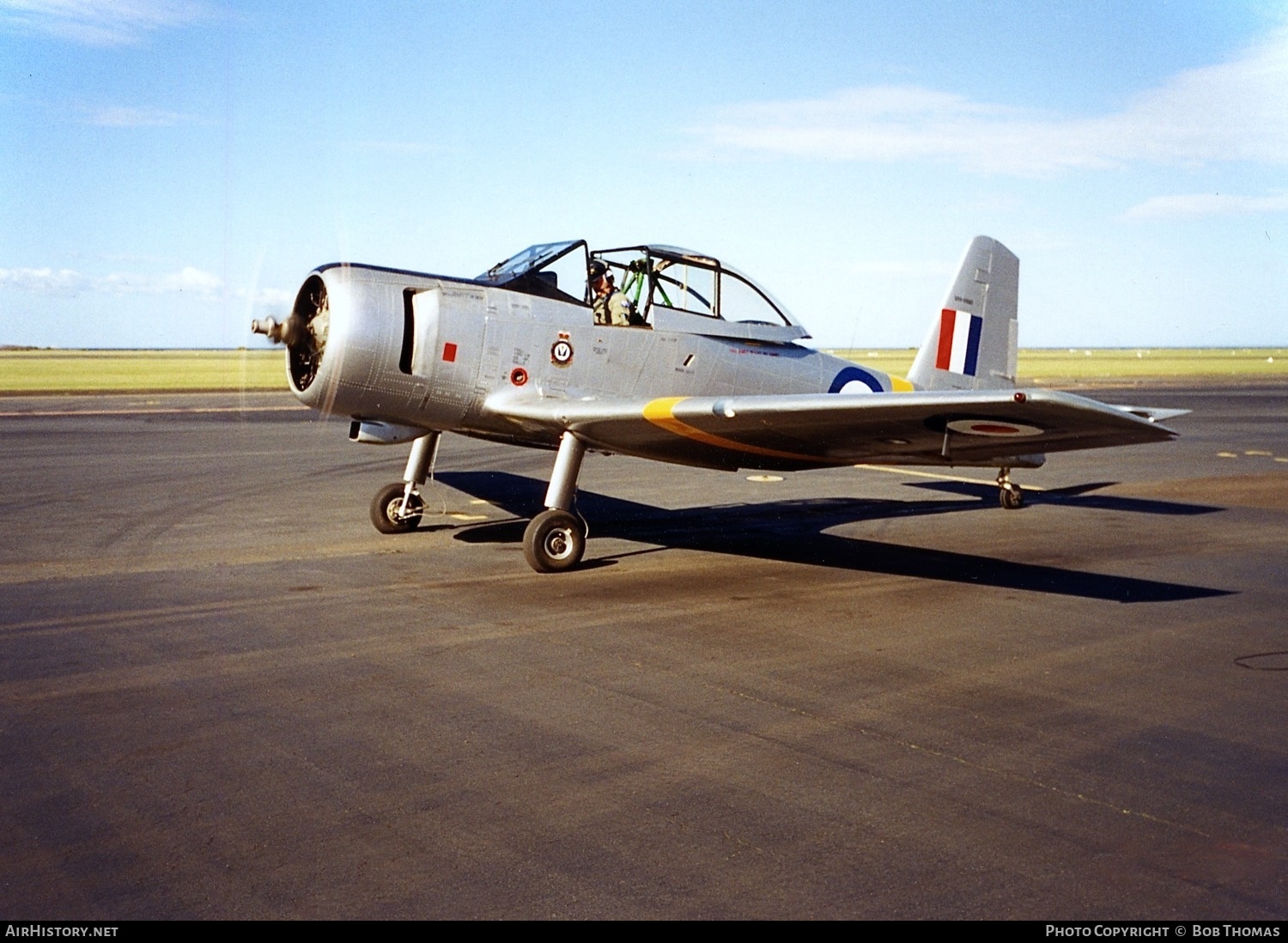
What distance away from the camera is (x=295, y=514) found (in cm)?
1233

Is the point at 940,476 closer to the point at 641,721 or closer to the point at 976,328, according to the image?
the point at 976,328

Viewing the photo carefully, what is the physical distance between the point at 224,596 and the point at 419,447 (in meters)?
3.34

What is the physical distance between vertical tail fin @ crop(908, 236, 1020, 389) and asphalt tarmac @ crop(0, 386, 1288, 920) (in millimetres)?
1960

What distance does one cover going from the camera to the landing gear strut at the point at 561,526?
30.5ft

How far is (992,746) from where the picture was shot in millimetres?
5188

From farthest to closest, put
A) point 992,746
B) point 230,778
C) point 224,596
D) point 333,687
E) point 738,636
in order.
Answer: point 224,596, point 738,636, point 333,687, point 992,746, point 230,778

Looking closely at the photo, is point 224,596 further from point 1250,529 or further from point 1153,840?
point 1250,529

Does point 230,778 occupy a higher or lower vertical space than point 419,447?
lower

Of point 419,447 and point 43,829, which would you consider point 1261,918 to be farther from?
point 419,447

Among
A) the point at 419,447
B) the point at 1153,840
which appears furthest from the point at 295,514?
the point at 1153,840

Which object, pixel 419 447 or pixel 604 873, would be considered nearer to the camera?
pixel 604 873

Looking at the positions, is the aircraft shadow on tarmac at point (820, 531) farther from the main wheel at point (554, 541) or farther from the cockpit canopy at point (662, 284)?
the cockpit canopy at point (662, 284)

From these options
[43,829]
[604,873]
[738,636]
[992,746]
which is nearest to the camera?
[604,873]

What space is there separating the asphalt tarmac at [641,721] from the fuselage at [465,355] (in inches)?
55.2
